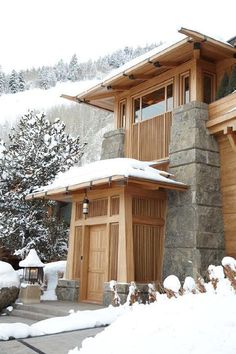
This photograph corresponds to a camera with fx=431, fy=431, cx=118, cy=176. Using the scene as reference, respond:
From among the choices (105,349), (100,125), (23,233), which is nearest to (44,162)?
(23,233)

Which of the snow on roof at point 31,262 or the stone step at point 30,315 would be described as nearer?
the stone step at point 30,315

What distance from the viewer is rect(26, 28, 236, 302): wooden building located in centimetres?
924

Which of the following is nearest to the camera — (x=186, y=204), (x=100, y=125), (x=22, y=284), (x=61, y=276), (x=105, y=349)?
(x=105, y=349)

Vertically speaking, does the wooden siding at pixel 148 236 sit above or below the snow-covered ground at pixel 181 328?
above

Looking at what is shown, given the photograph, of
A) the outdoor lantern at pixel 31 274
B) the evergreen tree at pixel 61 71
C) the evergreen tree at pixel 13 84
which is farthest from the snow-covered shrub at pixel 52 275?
the evergreen tree at pixel 61 71

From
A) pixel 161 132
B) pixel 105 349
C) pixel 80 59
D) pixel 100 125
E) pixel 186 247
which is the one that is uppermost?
pixel 80 59

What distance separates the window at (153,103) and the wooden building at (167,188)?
0.03 m

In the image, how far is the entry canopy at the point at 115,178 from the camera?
8704mm

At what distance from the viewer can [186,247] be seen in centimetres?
925

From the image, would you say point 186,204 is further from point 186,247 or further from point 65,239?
point 65,239

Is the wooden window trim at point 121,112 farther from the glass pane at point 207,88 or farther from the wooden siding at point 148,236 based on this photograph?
the wooden siding at point 148,236

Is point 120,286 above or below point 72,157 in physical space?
below

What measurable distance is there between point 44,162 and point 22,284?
237 inches

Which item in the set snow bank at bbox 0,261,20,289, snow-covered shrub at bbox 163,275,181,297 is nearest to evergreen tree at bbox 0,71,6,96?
snow bank at bbox 0,261,20,289
